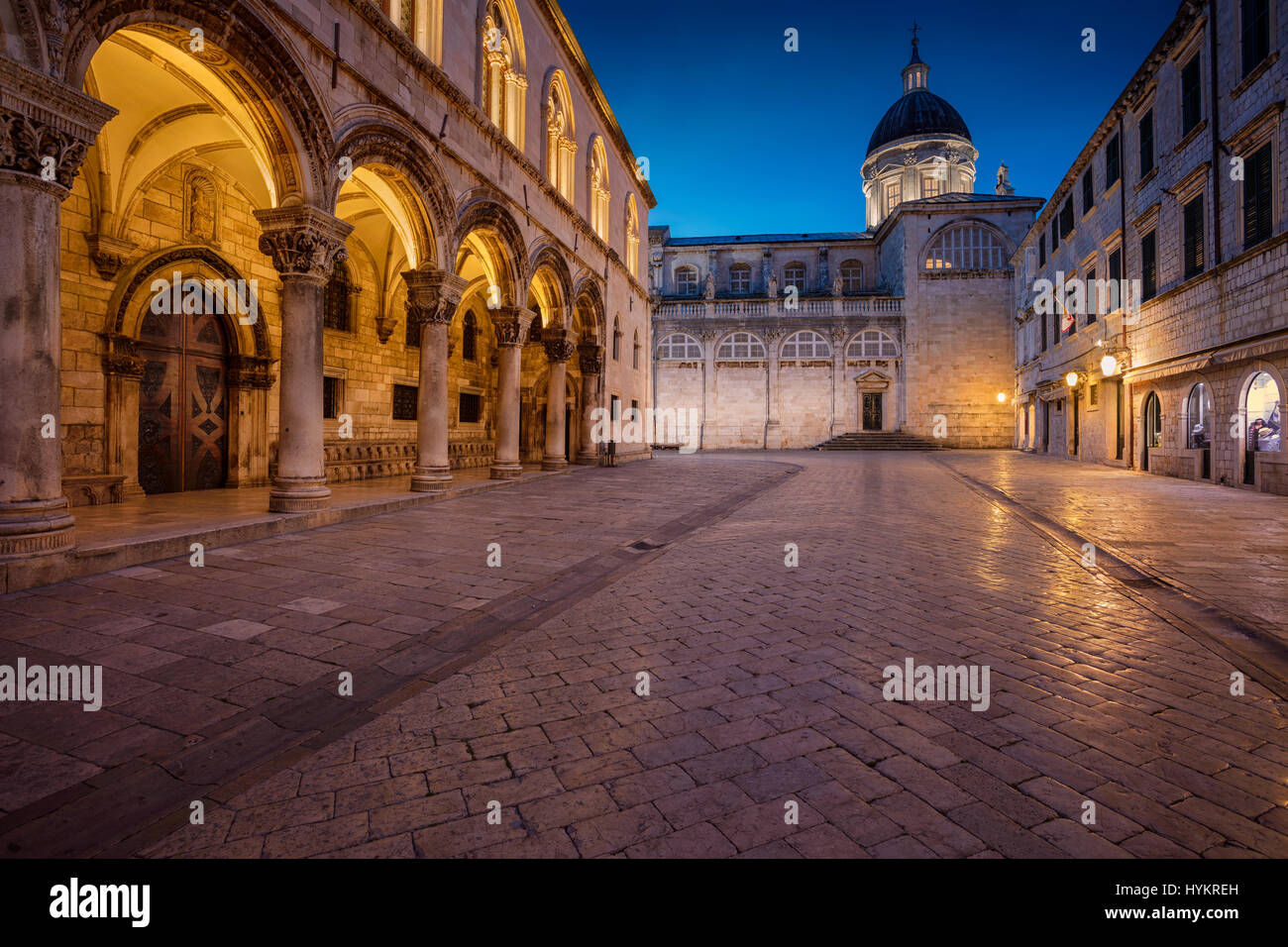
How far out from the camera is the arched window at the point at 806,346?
3947 centimetres

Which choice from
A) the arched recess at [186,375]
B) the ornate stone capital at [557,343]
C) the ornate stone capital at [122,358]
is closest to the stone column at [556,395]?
the ornate stone capital at [557,343]

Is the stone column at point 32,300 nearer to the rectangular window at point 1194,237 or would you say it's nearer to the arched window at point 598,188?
the arched window at point 598,188

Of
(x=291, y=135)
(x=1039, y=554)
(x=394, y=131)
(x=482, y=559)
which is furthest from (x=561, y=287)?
(x=1039, y=554)

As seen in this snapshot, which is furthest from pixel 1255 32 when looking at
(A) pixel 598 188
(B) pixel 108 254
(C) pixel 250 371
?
(B) pixel 108 254

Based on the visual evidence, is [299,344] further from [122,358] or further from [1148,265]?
[1148,265]

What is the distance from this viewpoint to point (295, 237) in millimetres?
8156

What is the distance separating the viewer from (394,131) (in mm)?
9742

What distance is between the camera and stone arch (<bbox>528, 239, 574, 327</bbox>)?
620 inches

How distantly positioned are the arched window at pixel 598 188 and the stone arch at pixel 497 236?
6.31 metres

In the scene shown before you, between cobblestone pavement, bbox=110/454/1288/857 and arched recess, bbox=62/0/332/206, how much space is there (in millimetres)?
6312

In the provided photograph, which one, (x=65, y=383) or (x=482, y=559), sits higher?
(x=65, y=383)
